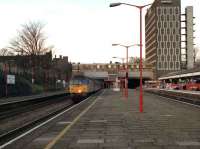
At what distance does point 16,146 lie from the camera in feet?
43.8

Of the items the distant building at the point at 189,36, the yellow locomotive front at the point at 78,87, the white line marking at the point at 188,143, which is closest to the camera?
the white line marking at the point at 188,143

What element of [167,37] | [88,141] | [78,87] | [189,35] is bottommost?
[88,141]

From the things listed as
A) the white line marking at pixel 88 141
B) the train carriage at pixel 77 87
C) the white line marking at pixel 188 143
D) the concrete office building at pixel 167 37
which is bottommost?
the white line marking at pixel 88 141

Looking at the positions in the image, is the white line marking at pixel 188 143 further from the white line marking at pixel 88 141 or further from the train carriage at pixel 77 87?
the train carriage at pixel 77 87

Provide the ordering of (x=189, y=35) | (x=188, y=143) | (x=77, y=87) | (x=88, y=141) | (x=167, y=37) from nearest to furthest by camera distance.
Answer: (x=188, y=143)
(x=88, y=141)
(x=77, y=87)
(x=167, y=37)
(x=189, y=35)

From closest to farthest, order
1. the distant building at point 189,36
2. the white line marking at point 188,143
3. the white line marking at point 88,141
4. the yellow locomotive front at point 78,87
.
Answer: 1. the white line marking at point 188,143
2. the white line marking at point 88,141
3. the yellow locomotive front at point 78,87
4. the distant building at point 189,36

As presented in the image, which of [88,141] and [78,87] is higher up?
[78,87]

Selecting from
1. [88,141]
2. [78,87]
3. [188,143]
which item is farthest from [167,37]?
[188,143]

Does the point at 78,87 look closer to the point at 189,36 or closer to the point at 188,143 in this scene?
the point at 188,143

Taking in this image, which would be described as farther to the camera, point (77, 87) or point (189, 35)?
point (189, 35)

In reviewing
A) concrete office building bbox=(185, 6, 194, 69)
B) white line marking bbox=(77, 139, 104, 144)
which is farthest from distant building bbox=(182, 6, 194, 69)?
white line marking bbox=(77, 139, 104, 144)

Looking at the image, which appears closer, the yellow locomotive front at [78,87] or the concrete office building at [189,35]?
the yellow locomotive front at [78,87]

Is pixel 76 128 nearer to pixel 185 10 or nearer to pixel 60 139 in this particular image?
pixel 60 139

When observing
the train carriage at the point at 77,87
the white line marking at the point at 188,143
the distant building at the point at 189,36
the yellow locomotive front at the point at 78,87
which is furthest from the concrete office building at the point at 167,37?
the white line marking at the point at 188,143
